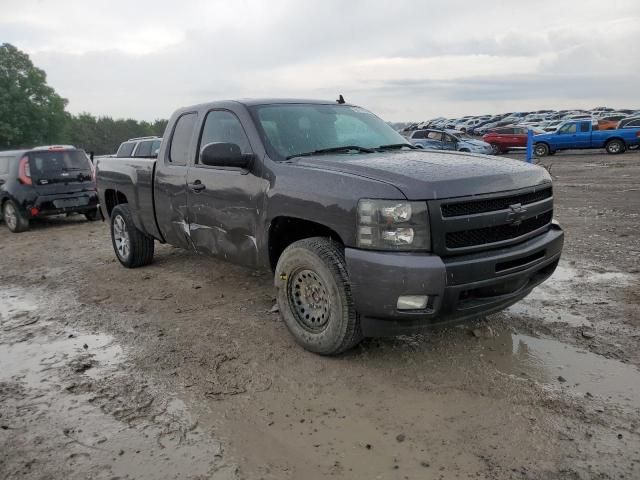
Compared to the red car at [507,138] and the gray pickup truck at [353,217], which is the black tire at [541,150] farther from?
the gray pickup truck at [353,217]

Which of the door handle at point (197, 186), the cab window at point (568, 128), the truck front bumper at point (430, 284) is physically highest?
the door handle at point (197, 186)

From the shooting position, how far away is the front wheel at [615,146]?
77.2ft

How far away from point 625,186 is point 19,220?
13740 mm

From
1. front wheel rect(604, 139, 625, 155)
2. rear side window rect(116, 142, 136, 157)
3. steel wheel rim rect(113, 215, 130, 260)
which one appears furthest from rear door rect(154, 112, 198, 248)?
front wheel rect(604, 139, 625, 155)

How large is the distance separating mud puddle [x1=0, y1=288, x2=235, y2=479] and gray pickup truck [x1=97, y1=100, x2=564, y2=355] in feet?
3.80

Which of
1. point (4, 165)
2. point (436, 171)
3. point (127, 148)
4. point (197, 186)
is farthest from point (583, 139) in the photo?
point (436, 171)

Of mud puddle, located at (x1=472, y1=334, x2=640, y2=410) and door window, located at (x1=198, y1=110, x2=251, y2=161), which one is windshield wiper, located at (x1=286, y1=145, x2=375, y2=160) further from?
mud puddle, located at (x1=472, y1=334, x2=640, y2=410)

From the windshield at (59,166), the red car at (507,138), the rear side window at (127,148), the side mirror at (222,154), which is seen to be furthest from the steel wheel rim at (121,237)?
the red car at (507,138)

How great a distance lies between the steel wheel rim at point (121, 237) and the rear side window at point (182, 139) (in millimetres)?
1675

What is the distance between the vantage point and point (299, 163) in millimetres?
3871

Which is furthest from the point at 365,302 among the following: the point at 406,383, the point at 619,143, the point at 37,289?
the point at 619,143

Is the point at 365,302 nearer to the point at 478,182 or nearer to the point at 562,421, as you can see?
the point at 478,182

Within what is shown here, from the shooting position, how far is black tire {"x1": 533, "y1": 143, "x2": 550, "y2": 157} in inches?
1014

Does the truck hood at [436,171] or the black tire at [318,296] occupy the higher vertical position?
the truck hood at [436,171]
